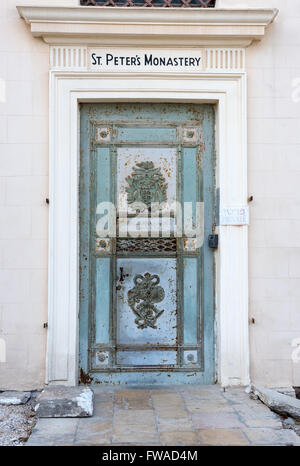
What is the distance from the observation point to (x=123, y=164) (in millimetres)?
4980

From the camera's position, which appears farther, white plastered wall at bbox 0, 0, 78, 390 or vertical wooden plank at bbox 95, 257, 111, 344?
vertical wooden plank at bbox 95, 257, 111, 344

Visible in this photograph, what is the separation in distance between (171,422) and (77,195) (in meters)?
2.11

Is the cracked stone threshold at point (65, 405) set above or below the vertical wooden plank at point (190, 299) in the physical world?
below

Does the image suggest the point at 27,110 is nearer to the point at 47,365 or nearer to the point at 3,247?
the point at 3,247

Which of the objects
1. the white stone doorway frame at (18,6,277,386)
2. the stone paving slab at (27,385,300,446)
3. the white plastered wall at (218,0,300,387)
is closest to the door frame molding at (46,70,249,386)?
the white stone doorway frame at (18,6,277,386)

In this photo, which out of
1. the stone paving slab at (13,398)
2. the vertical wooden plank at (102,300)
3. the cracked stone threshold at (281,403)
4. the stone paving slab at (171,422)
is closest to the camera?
the stone paving slab at (171,422)

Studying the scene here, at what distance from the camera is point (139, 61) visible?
4832mm

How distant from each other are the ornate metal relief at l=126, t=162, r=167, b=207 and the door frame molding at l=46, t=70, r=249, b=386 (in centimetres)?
51

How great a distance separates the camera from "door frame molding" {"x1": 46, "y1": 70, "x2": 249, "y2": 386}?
4.71m

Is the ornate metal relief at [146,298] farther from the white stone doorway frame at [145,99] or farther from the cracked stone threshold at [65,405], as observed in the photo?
the cracked stone threshold at [65,405]

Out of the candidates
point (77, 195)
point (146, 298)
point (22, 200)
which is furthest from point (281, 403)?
point (22, 200)

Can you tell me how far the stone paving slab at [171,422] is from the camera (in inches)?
142

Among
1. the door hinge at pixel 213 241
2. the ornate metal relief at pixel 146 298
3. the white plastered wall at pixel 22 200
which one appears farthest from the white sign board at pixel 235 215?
the white plastered wall at pixel 22 200

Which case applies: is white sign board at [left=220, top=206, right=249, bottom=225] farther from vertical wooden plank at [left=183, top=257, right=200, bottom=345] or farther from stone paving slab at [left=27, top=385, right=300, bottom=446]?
stone paving slab at [left=27, top=385, right=300, bottom=446]
